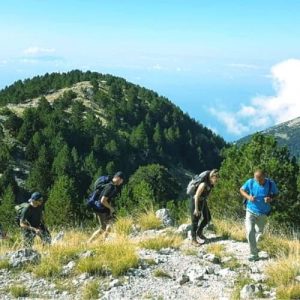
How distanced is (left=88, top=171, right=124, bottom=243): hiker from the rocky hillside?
1168 mm

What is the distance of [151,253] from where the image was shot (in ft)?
36.0

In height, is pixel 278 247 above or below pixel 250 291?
below

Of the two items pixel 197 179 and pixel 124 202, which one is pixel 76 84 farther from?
pixel 197 179

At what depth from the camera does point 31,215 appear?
12.1 metres

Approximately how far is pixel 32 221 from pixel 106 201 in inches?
75.5

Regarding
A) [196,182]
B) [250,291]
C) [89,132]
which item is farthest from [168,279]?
[89,132]

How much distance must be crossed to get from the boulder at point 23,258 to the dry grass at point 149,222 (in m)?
4.61

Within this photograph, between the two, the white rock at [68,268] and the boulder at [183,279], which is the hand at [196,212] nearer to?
A: the boulder at [183,279]

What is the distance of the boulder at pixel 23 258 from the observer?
9.71 metres

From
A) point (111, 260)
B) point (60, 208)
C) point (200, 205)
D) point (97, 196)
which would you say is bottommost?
point (60, 208)

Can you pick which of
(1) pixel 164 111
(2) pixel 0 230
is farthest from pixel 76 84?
(2) pixel 0 230

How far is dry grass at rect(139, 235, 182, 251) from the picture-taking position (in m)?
11.5

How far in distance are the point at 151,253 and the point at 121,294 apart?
8.10ft

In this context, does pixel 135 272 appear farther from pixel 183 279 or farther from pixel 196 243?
pixel 196 243
